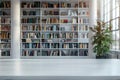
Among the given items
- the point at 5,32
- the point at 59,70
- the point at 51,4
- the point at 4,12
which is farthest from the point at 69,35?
the point at 59,70

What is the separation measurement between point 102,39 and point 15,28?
3.69 metres

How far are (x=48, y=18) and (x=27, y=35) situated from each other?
4.14 feet

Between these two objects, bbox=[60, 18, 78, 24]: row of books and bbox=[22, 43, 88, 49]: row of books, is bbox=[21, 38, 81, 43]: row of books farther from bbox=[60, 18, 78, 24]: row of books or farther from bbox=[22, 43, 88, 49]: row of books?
bbox=[60, 18, 78, 24]: row of books

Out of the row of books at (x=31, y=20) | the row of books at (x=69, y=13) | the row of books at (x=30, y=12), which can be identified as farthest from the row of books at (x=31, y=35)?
the row of books at (x=69, y=13)

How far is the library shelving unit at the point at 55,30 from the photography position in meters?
12.5

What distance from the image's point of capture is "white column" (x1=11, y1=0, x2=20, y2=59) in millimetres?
11266

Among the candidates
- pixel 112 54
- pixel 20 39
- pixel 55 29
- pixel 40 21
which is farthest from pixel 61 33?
pixel 112 54

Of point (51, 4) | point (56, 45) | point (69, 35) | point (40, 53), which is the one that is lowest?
point (40, 53)

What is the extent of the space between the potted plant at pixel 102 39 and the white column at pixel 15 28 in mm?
3156

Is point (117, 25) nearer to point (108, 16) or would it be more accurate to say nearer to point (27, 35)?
point (108, 16)

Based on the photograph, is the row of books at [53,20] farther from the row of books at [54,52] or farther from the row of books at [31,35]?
the row of books at [54,52]

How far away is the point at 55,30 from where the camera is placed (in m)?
12.5

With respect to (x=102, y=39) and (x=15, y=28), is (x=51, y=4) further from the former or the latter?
(x=102, y=39)

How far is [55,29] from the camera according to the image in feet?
40.9
